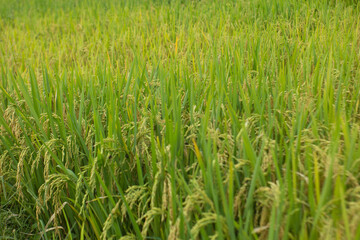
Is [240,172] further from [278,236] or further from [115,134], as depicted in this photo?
[115,134]

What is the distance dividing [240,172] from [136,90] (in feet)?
2.76

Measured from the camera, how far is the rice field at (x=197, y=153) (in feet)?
3.64

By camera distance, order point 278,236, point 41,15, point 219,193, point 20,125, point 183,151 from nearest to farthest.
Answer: point 278,236, point 219,193, point 183,151, point 20,125, point 41,15

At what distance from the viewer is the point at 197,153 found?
1236mm

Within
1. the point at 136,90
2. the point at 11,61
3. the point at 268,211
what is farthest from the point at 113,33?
the point at 268,211

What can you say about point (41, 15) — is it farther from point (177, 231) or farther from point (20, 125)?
point (177, 231)

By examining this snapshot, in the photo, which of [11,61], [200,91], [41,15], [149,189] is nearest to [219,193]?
[149,189]

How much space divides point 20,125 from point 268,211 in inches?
54.3

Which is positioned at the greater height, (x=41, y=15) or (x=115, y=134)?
(x=115, y=134)

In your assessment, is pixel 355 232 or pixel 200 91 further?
→ pixel 200 91

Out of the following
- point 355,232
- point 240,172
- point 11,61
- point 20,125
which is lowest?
point 11,61

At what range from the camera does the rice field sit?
1.11 meters

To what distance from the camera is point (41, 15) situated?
560 cm

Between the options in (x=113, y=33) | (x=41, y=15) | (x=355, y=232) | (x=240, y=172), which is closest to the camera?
(x=355, y=232)
